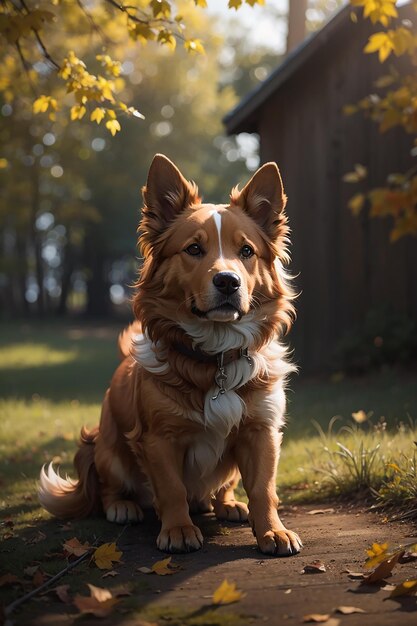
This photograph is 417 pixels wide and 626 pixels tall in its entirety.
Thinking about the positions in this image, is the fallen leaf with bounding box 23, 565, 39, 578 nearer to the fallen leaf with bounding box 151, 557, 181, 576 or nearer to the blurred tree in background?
the fallen leaf with bounding box 151, 557, 181, 576

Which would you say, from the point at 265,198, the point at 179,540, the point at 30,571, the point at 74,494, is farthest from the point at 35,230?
the point at 30,571

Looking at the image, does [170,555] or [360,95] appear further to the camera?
[360,95]

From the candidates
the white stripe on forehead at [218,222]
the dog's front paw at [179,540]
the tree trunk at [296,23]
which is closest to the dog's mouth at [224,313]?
the white stripe on forehead at [218,222]

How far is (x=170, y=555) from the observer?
155 inches

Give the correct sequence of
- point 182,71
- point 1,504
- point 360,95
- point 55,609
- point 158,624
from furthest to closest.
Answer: point 182,71 < point 360,95 < point 1,504 < point 55,609 < point 158,624

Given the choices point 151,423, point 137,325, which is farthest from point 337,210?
point 151,423

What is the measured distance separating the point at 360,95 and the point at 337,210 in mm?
1729

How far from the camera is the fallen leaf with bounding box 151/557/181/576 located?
357 centimetres

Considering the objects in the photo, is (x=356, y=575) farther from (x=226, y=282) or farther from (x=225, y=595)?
(x=226, y=282)

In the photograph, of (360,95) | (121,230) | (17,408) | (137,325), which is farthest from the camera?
(121,230)

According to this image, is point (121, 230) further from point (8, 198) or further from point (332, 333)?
point (332, 333)

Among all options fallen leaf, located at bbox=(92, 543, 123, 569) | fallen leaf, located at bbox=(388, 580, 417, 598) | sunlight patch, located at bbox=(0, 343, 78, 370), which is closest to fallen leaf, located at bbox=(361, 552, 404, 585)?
fallen leaf, located at bbox=(388, 580, 417, 598)

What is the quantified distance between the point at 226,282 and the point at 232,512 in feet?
5.22

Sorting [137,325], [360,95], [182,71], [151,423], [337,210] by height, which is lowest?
[151,423]
